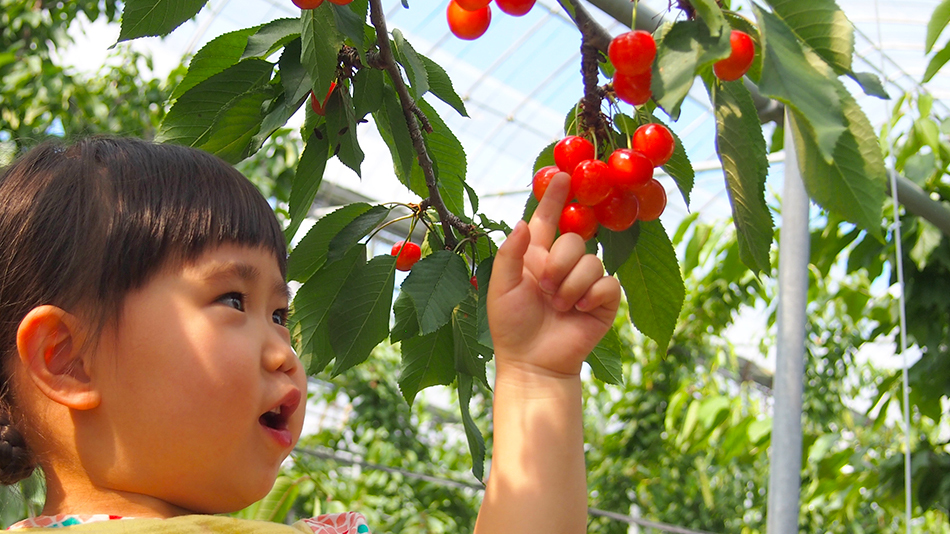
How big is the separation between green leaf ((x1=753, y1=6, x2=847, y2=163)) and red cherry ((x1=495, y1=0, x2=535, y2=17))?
0.80 ft

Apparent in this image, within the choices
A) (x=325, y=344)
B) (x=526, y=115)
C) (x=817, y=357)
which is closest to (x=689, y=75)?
(x=325, y=344)

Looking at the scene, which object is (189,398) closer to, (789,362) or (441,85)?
(441,85)

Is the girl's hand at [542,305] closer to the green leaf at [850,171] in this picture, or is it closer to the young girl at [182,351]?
the young girl at [182,351]

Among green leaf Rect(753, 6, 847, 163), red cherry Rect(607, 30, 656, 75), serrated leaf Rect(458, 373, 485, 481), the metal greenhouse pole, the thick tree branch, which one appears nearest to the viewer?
green leaf Rect(753, 6, 847, 163)

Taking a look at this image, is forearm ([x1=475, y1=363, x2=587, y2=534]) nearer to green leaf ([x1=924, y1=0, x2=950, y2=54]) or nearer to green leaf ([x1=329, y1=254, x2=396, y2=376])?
green leaf ([x1=329, y1=254, x2=396, y2=376])

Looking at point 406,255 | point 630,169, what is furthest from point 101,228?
point 630,169

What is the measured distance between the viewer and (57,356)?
743mm

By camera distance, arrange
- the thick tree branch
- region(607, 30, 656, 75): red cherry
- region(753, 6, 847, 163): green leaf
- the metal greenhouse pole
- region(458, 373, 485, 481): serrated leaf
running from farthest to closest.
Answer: the metal greenhouse pole
region(458, 373, 485, 481): serrated leaf
the thick tree branch
region(607, 30, 656, 75): red cherry
region(753, 6, 847, 163): green leaf

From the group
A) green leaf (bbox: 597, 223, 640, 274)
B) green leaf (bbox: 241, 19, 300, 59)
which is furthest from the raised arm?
green leaf (bbox: 241, 19, 300, 59)

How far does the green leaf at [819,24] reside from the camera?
57cm

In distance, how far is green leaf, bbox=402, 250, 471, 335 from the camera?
0.79m

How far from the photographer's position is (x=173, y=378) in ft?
2.31

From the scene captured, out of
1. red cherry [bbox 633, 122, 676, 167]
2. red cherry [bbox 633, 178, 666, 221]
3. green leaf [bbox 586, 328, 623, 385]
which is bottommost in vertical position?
green leaf [bbox 586, 328, 623, 385]

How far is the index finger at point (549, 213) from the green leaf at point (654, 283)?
16 centimetres
